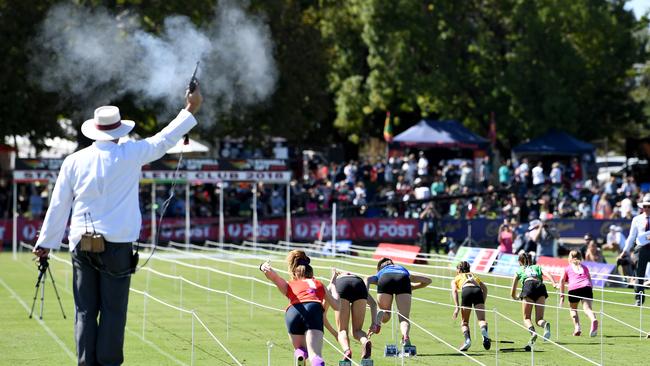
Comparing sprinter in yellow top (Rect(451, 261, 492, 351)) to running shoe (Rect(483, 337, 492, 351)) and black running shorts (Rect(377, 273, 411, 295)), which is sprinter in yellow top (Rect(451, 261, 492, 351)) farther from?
black running shorts (Rect(377, 273, 411, 295))

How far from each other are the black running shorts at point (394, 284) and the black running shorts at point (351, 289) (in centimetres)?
72

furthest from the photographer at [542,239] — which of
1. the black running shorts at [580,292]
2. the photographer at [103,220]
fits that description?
the photographer at [103,220]

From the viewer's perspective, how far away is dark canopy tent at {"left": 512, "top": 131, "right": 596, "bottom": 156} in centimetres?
5356

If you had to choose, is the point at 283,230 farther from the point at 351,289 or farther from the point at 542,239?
the point at 351,289

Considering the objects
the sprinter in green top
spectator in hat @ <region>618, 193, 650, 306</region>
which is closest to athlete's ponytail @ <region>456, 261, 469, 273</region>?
the sprinter in green top

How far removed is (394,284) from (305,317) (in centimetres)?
417

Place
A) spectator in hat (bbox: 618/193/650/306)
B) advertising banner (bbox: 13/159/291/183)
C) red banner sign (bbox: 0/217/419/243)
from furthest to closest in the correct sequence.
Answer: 1. red banner sign (bbox: 0/217/419/243)
2. advertising banner (bbox: 13/159/291/183)
3. spectator in hat (bbox: 618/193/650/306)

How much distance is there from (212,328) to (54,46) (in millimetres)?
26630

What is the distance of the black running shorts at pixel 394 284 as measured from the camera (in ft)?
58.3

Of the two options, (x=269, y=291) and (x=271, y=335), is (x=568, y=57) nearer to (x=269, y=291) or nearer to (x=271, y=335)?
(x=269, y=291)

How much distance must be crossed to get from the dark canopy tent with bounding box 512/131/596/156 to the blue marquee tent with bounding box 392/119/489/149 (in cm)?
199

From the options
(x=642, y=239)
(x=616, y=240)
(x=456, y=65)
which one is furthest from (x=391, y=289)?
(x=456, y=65)

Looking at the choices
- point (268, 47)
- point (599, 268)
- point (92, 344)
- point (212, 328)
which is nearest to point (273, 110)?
point (268, 47)

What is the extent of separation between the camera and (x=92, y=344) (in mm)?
9148
